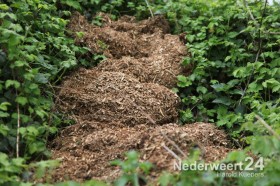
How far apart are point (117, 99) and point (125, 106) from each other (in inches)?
4.0

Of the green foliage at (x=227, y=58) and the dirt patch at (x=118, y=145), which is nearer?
the dirt patch at (x=118, y=145)

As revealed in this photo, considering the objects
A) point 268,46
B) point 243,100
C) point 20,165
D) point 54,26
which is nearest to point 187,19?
point 268,46

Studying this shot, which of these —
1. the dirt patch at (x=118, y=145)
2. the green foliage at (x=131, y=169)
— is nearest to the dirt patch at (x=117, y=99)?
the dirt patch at (x=118, y=145)

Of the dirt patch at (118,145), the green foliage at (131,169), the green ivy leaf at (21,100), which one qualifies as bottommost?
the dirt patch at (118,145)

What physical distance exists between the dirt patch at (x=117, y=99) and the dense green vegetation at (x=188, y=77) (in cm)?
16

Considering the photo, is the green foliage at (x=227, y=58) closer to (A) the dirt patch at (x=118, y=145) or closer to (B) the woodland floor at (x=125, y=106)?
(B) the woodland floor at (x=125, y=106)

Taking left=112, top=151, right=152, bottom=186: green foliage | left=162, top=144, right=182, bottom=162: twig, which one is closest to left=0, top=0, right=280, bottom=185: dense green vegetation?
Answer: left=112, top=151, right=152, bottom=186: green foliage

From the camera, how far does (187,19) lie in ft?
16.1

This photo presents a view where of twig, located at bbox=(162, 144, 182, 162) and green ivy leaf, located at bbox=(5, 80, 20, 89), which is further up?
green ivy leaf, located at bbox=(5, 80, 20, 89)

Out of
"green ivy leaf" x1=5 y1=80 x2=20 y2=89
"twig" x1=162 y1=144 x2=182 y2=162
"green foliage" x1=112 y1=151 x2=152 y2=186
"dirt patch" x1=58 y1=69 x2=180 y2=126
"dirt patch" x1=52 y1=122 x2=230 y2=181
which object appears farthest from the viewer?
"dirt patch" x1=58 y1=69 x2=180 y2=126

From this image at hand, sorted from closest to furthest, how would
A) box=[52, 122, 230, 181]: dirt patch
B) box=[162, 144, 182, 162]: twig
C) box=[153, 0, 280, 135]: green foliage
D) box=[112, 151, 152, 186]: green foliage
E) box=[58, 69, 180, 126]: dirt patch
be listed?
1. box=[112, 151, 152, 186]: green foliage
2. box=[162, 144, 182, 162]: twig
3. box=[52, 122, 230, 181]: dirt patch
4. box=[58, 69, 180, 126]: dirt patch
5. box=[153, 0, 280, 135]: green foliage

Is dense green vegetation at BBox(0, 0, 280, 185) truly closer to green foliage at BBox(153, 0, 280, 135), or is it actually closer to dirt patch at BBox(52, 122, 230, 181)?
green foliage at BBox(153, 0, 280, 135)

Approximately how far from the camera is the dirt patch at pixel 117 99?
3697 millimetres

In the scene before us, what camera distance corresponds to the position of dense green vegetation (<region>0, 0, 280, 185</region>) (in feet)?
9.00
